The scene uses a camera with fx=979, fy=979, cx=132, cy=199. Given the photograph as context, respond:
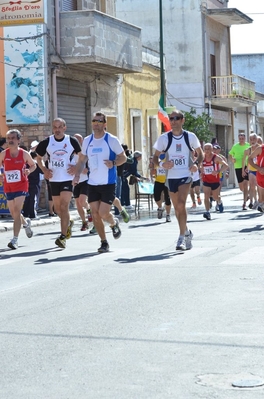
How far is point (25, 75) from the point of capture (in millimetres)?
26094

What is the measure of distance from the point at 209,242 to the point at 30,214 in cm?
816

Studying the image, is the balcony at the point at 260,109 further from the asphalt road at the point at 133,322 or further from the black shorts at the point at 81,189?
the asphalt road at the point at 133,322

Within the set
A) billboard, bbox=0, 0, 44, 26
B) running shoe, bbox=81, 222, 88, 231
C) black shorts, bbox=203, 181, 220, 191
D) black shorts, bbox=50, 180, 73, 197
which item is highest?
billboard, bbox=0, 0, 44, 26

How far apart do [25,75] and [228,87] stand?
2040 cm

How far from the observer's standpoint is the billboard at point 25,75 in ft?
84.9

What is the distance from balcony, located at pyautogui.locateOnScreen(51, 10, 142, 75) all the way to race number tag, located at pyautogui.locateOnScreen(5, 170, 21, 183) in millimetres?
11778

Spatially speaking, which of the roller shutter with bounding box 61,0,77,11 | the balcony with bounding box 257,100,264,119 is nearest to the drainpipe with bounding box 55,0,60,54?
the roller shutter with bounding box 61,0,77,11

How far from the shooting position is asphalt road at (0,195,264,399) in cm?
580

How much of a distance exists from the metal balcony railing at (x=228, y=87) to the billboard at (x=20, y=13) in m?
21.0

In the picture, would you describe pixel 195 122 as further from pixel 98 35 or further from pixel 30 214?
pixel 30 214

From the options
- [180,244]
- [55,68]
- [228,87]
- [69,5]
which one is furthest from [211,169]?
[228,87]

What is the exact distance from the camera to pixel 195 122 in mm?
39156

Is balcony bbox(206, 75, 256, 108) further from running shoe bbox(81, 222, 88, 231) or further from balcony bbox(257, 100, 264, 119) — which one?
running shoe bbox(81, 222, 88, 231)

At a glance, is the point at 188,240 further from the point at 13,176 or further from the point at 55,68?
the point at 55,68
